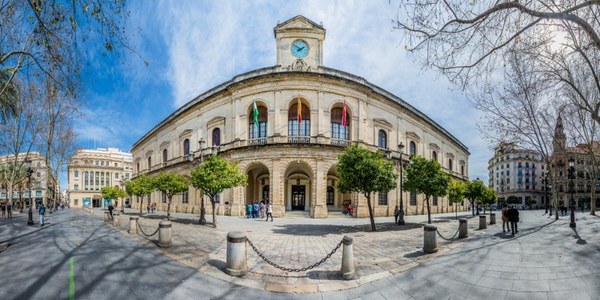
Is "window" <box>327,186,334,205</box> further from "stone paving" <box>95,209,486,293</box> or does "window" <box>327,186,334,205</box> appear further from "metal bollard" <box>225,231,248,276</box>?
"metal bollard" <box>225,231,248,276</box>

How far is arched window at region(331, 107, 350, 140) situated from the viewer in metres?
25.0

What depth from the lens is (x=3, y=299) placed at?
4.92 metres

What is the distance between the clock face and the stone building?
0.09m

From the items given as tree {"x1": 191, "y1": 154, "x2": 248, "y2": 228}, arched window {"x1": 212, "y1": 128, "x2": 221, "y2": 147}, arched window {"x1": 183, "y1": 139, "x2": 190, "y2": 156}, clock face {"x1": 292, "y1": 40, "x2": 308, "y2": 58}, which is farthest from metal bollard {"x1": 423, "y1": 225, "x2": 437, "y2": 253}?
arched window {"x1": 183, "y1": 139, "x2": 190, "y2": 156}

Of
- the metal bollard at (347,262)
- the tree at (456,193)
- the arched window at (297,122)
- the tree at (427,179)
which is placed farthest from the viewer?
the tree at (456,193)

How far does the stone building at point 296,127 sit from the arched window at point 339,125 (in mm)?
53

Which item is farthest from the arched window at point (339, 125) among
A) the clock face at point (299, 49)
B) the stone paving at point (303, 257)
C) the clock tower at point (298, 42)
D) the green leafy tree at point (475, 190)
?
the stone paving at point (303, 257)

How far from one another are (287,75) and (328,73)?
3557mm

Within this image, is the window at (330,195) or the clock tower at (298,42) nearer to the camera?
the clock tower at (298,42)

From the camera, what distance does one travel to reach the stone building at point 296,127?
74.5 ft

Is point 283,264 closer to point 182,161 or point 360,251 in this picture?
point 360,251

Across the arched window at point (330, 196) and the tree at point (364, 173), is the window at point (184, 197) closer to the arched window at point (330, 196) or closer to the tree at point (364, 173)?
the arched window at point (330, 196)

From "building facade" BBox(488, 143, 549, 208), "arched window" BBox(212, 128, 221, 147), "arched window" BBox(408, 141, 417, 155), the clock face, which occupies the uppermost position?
the clock face

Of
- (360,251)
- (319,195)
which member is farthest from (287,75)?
(360,251)
